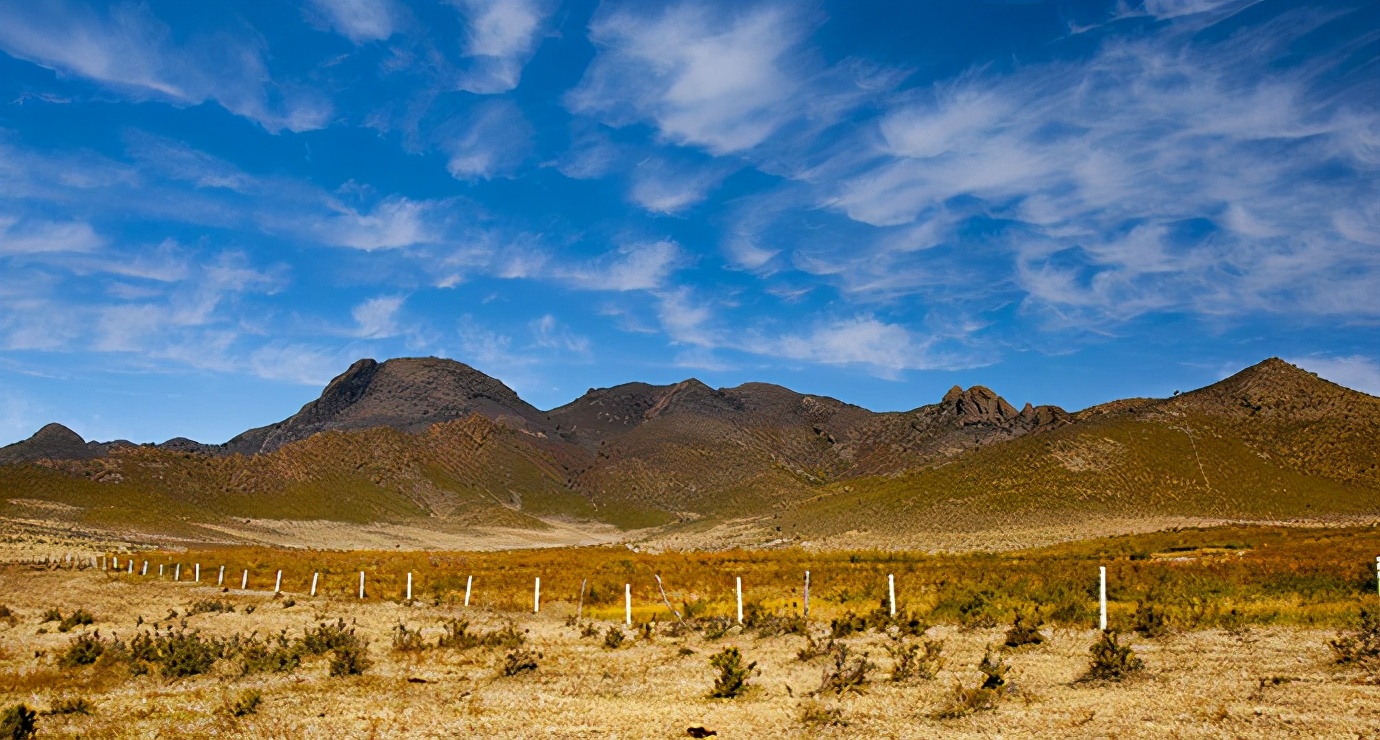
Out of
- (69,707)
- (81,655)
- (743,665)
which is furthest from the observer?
(81,655)

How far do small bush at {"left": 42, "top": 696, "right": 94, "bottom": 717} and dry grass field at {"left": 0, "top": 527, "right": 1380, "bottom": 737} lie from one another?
0.11ft

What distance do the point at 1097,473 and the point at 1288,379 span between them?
44.2 m

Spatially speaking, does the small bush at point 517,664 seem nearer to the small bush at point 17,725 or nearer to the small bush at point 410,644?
the small bush at point 410,644

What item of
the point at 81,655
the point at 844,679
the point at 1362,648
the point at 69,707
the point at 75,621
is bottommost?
the point at 75,621

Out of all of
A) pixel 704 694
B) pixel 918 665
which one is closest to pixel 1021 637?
pixel 918 665

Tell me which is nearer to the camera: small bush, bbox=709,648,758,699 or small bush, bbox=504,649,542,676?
small bush, bbox=709,648,758,699

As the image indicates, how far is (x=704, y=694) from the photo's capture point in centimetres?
1519

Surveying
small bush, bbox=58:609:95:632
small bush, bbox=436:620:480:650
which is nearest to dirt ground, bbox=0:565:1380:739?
small bush, bbox=436:620:480:650

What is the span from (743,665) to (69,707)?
12311 mm

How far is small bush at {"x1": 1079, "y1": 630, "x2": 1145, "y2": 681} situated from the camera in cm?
1430

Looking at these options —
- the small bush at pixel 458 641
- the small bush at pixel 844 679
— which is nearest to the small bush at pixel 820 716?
the small bush at pixel 844 679

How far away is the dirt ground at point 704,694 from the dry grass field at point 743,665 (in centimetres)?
7

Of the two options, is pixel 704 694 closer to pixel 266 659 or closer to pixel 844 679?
pixel 844 679

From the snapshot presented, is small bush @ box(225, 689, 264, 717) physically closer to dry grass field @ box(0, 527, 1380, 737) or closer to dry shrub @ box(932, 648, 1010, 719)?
dry grass field @ box(0, 527, 1380, 737)
